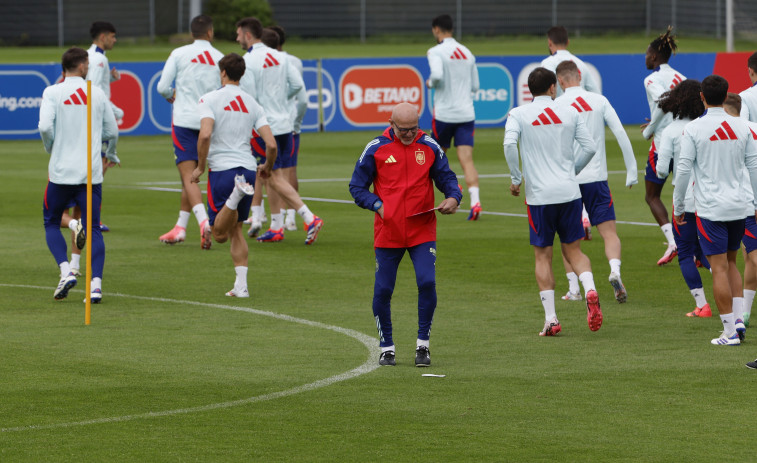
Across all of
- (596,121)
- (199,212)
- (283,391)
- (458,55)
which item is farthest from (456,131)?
(283,391)

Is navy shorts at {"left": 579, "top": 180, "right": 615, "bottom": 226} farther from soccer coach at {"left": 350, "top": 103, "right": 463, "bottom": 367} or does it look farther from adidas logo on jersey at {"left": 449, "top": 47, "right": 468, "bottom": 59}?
adidas logo on jersey at {"left": 449, "top": 47, "right": 468, "bottom": 59}

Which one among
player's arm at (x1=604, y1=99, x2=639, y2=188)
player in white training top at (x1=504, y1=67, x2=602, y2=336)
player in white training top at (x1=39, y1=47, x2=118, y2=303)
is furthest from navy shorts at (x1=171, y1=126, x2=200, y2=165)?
player in white training top at (x1=504, y1=67, x2=602, y2=336)

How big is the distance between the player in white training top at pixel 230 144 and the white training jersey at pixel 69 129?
103 centimetres

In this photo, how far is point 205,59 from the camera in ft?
51.9

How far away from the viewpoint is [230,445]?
Result: 281 inches

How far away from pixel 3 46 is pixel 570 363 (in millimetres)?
43062

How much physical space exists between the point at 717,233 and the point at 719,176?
442 millimetres

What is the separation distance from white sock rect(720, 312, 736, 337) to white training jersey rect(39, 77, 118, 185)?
5.79m

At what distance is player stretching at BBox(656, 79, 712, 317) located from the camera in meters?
10.2

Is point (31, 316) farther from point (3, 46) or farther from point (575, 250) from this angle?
point (3, 46)

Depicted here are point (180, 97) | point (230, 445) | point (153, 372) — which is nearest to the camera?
point (230, 445)

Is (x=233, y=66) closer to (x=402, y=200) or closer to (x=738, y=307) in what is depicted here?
(x=402, y=200)

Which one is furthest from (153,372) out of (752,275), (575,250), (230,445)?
(752,275)

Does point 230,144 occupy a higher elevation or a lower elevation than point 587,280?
higher
